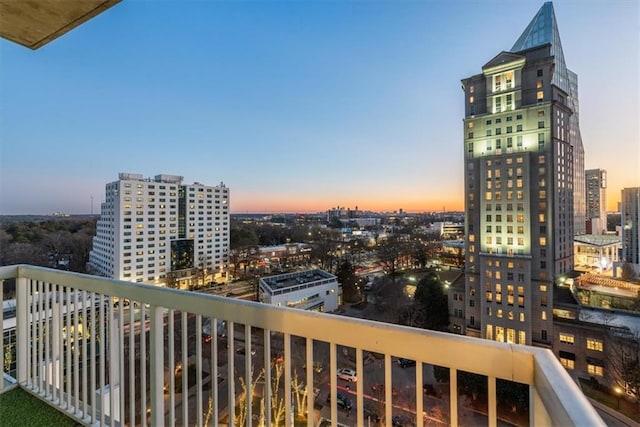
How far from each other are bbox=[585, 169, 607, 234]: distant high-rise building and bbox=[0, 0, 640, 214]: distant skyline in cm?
55

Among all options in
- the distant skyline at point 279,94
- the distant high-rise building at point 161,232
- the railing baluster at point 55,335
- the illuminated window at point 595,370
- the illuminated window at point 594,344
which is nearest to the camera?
the railing baluster at point 55,335

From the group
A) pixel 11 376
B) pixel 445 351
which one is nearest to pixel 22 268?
pixel 11 376

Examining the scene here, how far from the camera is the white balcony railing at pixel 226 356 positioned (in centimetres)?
57

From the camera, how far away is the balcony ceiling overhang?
129cm

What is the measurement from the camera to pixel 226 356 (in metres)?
1.14

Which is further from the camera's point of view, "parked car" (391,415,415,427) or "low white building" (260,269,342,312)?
"low white building" (260,269,342,312)

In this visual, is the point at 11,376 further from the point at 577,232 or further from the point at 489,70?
the point at 577,232

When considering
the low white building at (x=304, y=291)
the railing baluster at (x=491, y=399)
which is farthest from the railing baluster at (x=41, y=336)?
the low white building at (x=304, y=291)

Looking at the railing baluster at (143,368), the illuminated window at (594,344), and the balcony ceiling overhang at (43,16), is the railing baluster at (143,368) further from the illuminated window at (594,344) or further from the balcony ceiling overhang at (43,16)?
the illuminated window at (594,344)

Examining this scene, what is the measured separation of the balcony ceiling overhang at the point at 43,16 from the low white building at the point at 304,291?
9.90m

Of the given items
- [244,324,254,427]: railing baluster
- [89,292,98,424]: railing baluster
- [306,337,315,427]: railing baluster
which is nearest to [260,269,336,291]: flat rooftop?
[89,292,98,424]: railing baluster

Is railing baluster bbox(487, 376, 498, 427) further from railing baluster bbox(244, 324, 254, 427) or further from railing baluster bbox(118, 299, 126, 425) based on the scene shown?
railing baluster bbox(118, 299, 126, 425)

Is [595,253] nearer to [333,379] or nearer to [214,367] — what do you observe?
[333,379]

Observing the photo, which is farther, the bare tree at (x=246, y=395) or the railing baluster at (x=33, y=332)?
the railing baluster at (x=33, y=332)
